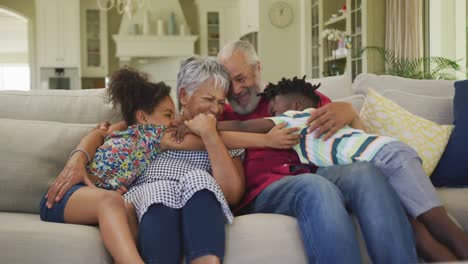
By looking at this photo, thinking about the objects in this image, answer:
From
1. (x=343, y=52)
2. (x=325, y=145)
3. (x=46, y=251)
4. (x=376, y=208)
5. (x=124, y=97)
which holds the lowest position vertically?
(x=46, y=251)

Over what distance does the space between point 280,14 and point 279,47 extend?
0.49 metres

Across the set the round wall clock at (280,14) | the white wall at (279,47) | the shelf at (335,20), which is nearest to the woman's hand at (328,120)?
the shelf at (335,20)

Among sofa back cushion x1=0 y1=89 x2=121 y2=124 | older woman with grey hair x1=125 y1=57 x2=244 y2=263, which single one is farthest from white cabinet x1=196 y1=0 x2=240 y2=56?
older woman with grey hair x1=125 y1=57 x2=244 y2=263

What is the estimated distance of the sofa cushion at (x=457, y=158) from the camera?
222 cm

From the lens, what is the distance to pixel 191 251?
4.94 feet

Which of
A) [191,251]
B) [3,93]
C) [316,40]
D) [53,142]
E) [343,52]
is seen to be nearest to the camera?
[191,251]

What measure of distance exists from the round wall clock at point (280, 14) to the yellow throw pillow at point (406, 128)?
230 inches

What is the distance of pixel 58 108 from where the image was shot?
2287mm

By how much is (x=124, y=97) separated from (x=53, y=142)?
0.31 m

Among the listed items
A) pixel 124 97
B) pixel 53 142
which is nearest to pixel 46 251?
pixel 53 142

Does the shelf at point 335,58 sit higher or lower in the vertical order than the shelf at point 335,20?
lower

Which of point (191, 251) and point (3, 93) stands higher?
point (3, 93)

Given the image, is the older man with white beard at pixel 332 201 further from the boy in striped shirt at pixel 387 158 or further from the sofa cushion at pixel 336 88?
the sofa cushion at pixel 336 88

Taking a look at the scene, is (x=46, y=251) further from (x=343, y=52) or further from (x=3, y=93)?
(x=343, y=52)
